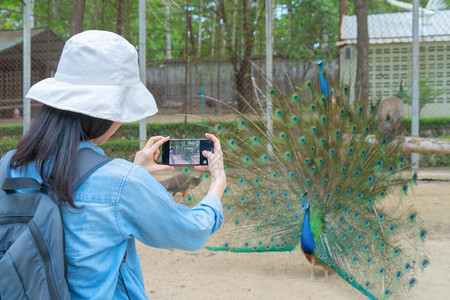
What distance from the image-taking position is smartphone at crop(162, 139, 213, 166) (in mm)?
1718

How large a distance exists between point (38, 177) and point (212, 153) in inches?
24.7

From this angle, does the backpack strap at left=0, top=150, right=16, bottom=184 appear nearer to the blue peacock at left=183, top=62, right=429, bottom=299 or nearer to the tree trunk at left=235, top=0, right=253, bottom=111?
the blue peacock at left=183, top=62, right=429, bottom=299

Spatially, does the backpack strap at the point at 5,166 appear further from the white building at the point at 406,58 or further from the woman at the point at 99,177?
the white building at the point at 406,58

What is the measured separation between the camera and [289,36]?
Answer: 17.8 meters

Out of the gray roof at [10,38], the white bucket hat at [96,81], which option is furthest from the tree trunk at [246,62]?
the white bucket hat at [96,81]

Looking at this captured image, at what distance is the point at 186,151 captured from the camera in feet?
5.72

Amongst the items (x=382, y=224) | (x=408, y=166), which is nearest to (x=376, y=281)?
(x=382, y=224)

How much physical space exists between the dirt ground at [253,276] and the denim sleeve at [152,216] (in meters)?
2.69

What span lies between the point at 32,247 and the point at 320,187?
10.8 feet

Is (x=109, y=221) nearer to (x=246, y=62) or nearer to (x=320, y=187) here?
(x=320, y=187)

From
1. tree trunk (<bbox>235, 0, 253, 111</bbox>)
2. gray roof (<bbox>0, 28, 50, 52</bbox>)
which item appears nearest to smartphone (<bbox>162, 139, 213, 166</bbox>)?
tree trunk (<bbox>235, 0, 253, 111</bbox>)

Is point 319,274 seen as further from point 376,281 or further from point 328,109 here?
point 328,109

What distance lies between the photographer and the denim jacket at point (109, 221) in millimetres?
1213

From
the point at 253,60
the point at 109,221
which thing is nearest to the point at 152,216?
the point at 109,221
